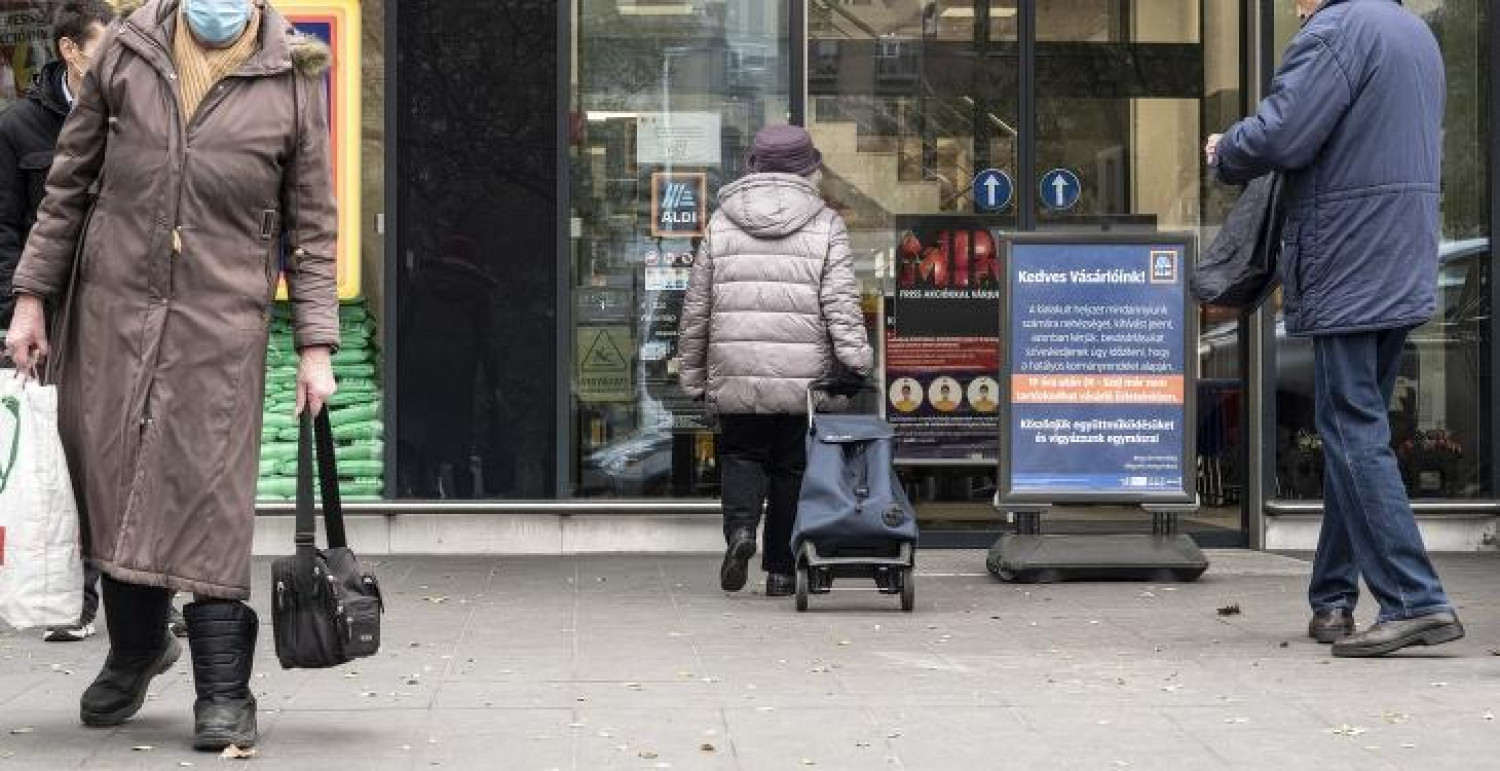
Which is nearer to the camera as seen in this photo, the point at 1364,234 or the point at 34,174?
the point at 1364,234

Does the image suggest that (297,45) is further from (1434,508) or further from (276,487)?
(1434,508)

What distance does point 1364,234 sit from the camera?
756 cm

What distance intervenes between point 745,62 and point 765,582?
A: 2.78m

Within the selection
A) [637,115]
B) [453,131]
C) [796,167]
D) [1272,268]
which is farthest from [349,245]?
[1272,268]

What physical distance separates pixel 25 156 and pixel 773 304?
2847 millimetres

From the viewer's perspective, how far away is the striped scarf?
591 centimetres

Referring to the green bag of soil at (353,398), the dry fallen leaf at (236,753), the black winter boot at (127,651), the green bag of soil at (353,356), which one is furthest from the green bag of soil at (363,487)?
the dry fallen leaf at (236,753)

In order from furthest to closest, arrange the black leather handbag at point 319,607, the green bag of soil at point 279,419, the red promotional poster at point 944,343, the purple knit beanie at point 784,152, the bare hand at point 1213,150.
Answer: the red promotional poster at point 944,343 → the green bag of soil at point 279,419 → the purple knit beanie at point 784,152 → the bare hand at point 1213,150 → the black leather handbag at point 319,607

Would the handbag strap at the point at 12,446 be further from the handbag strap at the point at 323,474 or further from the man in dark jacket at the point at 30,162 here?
the man in dark jacket at the point at 30,162

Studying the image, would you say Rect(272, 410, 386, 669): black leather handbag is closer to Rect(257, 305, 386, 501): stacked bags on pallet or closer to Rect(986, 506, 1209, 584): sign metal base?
Rect(986, 506, 1209, 584): sign metal base

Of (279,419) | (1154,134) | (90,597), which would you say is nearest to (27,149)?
(90,597)

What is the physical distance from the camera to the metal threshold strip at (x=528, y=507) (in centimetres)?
1116

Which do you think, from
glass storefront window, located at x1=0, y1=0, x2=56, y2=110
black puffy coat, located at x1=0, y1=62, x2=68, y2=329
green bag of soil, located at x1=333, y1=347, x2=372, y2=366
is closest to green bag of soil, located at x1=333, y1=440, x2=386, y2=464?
green bag of soil, located at x1=333, y1=347, x2=372, y2=366

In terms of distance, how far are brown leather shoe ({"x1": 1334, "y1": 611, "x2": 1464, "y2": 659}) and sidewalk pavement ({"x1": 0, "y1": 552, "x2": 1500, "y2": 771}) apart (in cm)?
6
